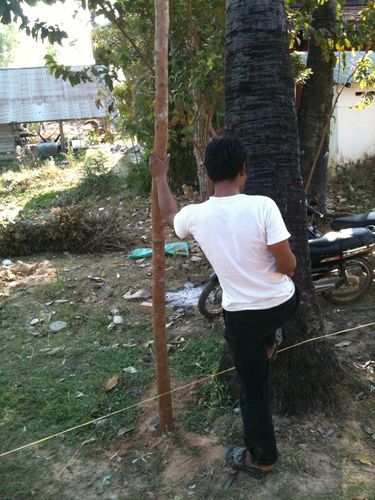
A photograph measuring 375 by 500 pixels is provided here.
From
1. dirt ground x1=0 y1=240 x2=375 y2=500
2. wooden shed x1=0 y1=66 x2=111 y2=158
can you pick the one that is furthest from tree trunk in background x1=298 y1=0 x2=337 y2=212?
wooden shed x1=0 y1=66 x2=111 y2=158

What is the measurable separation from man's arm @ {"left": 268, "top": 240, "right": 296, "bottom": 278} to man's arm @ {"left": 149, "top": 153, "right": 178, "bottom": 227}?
1.69ft

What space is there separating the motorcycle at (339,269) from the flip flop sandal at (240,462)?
6.83ft

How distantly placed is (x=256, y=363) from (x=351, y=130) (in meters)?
8.57

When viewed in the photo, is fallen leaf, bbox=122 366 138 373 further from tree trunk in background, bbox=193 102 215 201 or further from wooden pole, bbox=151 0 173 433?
tree trunk in background, bbox=193 102 215 201

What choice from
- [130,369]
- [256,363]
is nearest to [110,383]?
[130,369]

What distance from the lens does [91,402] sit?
3.52 metres

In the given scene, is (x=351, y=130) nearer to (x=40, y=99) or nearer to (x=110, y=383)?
(x=110, y=383)

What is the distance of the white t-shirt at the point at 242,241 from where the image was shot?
205cm

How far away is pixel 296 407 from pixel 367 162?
316 inches

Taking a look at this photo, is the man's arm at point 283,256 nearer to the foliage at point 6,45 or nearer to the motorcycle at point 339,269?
the motorcycle at point 339,269

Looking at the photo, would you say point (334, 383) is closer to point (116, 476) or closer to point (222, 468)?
point (222, 468)

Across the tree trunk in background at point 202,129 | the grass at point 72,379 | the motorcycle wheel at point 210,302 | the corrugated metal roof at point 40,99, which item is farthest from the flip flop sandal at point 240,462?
the corrugated metal roof at point 40,99

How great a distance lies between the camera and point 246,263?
2145mm

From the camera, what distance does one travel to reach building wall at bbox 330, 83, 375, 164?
977 centimetres
